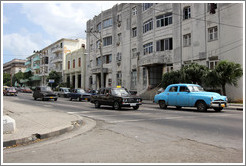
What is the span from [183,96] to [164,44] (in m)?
16.2

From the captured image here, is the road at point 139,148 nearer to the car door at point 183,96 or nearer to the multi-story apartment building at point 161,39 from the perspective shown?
the car door at point 183,96

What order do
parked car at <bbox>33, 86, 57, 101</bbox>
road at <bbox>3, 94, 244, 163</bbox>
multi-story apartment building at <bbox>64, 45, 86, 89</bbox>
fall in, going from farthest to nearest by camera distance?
multi-story apartment building at <bbox>64, 45, 86, 89</bbox> < parked car at <bbox>33, 86, 57, 101</bbox> < road at <bbox>3, 94, 244, 163</bbox>

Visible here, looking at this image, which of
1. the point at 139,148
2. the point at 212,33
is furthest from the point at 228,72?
the point at 139,148

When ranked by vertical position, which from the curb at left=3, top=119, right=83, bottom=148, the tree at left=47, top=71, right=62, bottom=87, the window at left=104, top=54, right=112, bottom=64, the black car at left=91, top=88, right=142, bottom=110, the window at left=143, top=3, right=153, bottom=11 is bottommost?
the curb at left=3, top=119, right=83, bottom=148

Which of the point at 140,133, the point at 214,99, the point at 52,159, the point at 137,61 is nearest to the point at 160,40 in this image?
the point at 137,61

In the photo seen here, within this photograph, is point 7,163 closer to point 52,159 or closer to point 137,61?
point 52,159

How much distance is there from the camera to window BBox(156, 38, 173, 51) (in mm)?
30109

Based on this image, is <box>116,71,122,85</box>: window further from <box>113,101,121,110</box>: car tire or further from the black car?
<box>113,101,121,110</box>: car tire

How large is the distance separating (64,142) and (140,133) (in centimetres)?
256

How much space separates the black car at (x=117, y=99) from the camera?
16203 mm


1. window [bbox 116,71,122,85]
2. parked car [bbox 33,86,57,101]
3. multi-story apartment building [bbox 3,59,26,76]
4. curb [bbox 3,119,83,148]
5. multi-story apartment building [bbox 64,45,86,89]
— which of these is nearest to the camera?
curb [bbox 3,119,83,148]

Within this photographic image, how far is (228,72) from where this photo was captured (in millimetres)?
20734

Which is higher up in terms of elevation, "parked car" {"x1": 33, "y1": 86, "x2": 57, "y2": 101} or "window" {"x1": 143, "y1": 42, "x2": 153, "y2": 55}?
"window" {"x1": 143, "y1": 42, "x2": 153, "y2": 55}

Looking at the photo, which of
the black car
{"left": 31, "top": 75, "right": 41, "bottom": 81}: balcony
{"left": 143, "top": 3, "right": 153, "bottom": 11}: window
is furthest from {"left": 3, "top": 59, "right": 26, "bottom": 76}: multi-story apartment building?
the black car
